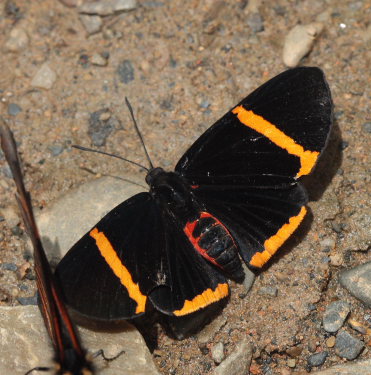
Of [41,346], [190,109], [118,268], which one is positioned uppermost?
[190,109]

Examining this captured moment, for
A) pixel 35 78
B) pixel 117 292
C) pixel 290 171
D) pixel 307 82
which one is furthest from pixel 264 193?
pixel 35 78

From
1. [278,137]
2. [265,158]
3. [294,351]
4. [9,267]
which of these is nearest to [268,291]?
[294,351]

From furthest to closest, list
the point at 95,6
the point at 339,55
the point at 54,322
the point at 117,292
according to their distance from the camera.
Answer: the point at 95,6, the point at 339,55, the point at 117,292, the point at 54,322

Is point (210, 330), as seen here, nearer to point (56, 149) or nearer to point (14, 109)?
point (56, 149)

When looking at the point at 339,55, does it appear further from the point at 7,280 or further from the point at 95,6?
the point at 7,280

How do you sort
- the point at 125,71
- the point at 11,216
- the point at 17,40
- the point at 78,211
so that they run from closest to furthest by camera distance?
the point at 78,211 → the point at 11,216 → the point at 125,71 → the point at 17,40

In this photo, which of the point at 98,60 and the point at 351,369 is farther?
the point at 98,60

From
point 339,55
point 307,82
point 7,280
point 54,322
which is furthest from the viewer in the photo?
point 339,55

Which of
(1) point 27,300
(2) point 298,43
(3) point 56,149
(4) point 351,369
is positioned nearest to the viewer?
(4) point 351,369
